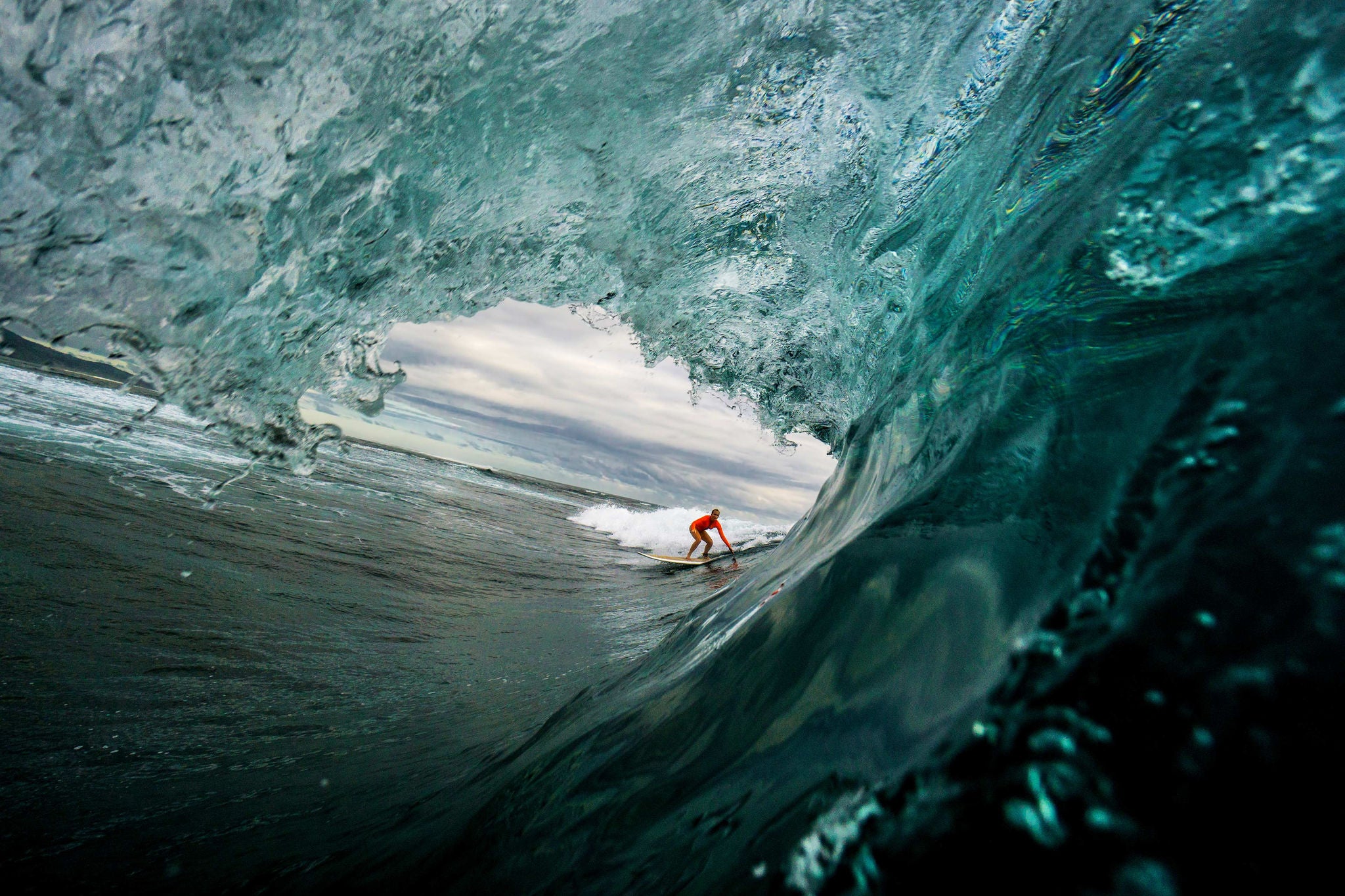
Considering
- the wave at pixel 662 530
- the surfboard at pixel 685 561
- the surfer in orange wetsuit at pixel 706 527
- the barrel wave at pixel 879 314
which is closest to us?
the barrel wave at pixel 879 314

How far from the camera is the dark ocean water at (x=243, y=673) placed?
1701 mm

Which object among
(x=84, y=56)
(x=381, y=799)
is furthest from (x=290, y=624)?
(x=84, y=56)

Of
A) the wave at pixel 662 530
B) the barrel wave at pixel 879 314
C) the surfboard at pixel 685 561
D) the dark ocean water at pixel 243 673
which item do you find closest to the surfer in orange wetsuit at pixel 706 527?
the surfboard at pixel 685 561

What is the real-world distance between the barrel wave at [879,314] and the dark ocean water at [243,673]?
0.62 m

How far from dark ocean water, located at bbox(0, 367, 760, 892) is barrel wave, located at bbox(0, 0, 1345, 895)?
62 cm

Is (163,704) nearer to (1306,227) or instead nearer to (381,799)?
(381,799)

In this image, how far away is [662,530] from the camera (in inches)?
726

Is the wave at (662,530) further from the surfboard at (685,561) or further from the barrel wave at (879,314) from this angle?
the barrel wave at (879,314)

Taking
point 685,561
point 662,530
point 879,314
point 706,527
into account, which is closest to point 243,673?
point 879,314

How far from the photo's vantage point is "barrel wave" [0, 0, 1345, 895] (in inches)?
23.0

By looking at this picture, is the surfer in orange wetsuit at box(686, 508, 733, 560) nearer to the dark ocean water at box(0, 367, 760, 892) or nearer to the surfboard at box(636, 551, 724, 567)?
the surfboard at box(636, 551, 724, 567)

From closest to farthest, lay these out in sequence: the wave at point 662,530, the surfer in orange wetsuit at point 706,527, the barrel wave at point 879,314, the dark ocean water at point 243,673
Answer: the barrel wave at point 879,314
the dark ocean water at point 243,673
the surfer in orange wetsuit at point 706,527
the wave at point 662,530

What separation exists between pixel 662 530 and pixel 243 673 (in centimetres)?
1555

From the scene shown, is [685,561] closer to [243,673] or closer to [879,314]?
[879,314]
